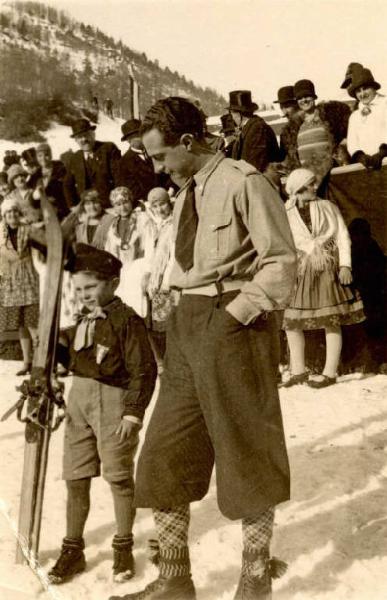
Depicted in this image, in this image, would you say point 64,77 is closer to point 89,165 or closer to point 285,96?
point 89,165

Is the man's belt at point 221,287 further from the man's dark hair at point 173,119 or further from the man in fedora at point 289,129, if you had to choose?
the man in fedora at point 289,129

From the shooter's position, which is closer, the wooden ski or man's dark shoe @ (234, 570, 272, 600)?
man's dark shoe @ (234, 570, 272, 600)

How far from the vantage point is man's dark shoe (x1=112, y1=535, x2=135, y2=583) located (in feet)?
8.68

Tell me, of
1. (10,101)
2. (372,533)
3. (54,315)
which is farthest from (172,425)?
(10,101)

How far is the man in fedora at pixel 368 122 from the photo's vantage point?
16.0 ft

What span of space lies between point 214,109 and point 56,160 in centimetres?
140

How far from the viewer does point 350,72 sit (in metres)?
4.94

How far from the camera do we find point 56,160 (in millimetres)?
6117

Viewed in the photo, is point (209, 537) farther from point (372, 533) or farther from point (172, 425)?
point (172, 425)

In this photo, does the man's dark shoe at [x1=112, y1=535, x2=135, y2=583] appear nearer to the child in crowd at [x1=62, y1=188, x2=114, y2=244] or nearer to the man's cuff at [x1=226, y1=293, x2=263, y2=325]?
the man's cuff at [x1=226, y1=293, x2=263, y2=325]

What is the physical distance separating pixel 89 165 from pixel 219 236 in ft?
12.1

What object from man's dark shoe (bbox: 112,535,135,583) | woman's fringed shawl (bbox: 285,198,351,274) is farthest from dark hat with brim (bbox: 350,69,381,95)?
man's dark shoe (bbox: 112,535,135,583)

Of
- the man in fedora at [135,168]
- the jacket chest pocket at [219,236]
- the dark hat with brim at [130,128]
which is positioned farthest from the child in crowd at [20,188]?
the jacket chest pocket at [219,236]

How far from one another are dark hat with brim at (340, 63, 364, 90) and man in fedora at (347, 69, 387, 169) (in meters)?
0.03
